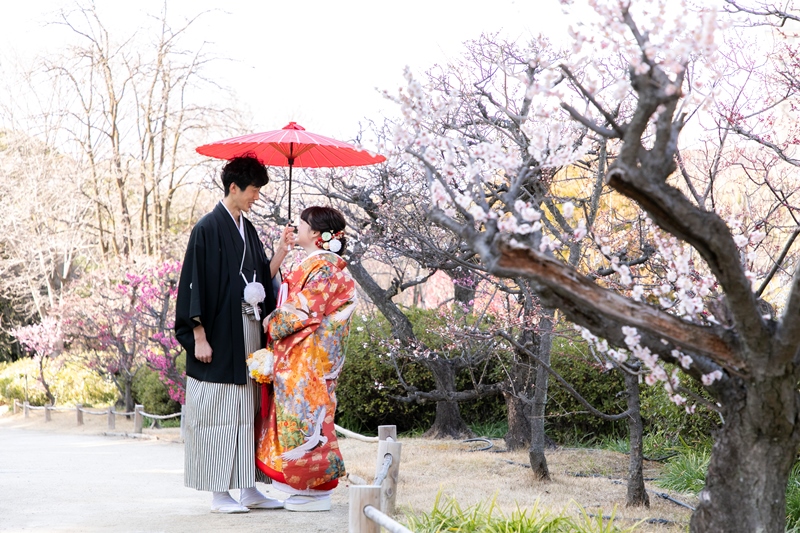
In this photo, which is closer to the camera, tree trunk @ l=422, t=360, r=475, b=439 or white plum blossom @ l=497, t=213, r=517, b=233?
white plum blossom @ l=497, t=213, r=517, b=233

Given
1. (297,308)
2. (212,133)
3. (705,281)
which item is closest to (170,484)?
(297,308)

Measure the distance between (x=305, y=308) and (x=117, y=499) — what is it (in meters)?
1.64

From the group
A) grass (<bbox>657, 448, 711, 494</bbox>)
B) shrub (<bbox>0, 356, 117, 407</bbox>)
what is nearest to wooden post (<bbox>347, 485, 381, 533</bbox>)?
grass (<bbox>657, 448, 711, 494</bbox>)

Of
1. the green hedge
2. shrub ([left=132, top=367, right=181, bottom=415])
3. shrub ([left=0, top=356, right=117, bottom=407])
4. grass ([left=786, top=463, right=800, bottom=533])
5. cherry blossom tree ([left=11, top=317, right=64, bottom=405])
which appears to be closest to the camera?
grass ([left=786, top=463, right=800, bottom=533])

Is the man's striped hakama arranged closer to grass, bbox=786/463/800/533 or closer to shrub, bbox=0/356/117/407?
grass, bbox=786/463/800/533

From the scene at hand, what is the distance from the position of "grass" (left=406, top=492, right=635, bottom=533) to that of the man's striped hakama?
0.94 meters

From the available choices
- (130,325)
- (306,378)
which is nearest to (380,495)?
(306,378)

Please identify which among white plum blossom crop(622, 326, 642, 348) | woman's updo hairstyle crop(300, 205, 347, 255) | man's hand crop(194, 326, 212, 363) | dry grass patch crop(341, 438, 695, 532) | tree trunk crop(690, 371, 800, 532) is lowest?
dry grass patch crop(341, 438, 695, 532)

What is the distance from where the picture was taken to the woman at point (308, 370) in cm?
409

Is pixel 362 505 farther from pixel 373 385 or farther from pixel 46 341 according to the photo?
pixel 46 341

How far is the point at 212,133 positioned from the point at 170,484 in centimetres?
1086

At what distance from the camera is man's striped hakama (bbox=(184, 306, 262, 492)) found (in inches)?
160

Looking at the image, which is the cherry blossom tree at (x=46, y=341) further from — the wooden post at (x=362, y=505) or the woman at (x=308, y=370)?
the wooden post at (x=362, y=505)

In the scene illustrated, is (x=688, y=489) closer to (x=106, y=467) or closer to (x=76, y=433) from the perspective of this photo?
(x=106, y=467)
